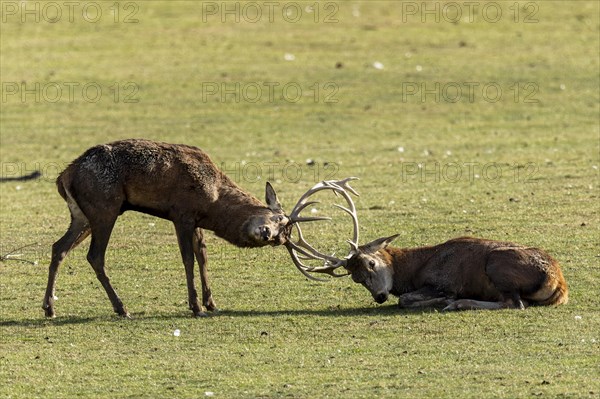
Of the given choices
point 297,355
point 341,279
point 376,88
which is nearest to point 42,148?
point 376,88

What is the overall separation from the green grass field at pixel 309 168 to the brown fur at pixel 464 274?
253 millimetres

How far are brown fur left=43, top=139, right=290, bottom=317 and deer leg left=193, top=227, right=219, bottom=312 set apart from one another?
0.04ft

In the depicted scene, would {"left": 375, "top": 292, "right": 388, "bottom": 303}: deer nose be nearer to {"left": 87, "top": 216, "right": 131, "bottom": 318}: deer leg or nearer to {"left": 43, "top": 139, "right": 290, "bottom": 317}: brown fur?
{"left": 43, "top": 139, "right": 290, "bottom": 317}: brown fur

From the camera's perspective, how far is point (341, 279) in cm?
1455

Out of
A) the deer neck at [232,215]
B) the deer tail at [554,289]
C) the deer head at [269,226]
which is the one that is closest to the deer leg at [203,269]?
the deer neck at [232,215]

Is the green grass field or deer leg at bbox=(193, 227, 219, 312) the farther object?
deer leg at bbox=(193, 227, 219, 312)

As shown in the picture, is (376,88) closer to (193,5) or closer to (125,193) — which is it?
(193,5)

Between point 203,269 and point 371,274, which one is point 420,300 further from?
point 203,269

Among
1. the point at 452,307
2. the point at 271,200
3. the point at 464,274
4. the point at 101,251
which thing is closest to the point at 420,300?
the point at 452,307

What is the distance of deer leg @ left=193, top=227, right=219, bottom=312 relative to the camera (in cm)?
1330

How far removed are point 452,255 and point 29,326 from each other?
471 cm

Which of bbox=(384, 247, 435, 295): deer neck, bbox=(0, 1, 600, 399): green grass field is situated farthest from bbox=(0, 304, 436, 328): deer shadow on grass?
bbox=(384, 247, 435, 295): deer neck

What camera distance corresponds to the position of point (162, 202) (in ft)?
43.5

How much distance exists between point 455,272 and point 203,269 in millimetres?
2830
